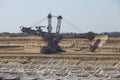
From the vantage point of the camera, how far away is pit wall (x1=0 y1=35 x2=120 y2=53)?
61.2m

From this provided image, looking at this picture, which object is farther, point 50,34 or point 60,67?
point 50,34

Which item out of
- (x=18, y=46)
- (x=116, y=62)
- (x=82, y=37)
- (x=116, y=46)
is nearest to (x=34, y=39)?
(x=18, y=46)

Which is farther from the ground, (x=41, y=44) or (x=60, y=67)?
(x=41, y=44)

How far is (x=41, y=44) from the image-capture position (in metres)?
65.9

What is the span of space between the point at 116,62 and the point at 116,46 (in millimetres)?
15791

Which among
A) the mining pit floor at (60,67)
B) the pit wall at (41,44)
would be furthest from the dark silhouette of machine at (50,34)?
the mining pit floor at (60,67)

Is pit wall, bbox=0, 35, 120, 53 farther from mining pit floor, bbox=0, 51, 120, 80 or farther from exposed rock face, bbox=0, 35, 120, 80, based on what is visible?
mining pit floor, bbox=0, 51, 120, 80

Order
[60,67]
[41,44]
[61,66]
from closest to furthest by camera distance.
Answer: [60,67], [61,66], [41,44]

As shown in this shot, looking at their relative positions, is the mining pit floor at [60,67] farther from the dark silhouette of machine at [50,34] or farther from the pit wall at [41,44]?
the pit wall at [41,44]

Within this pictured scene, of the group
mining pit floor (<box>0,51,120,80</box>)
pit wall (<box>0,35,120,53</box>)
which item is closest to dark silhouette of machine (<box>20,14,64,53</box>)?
pit wall (<box>0,35,120,53</box>)

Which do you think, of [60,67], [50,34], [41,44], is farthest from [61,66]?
[41,44]

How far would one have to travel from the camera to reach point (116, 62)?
4375 cm

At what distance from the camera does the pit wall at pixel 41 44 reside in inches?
2408

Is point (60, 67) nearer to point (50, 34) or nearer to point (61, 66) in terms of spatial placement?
point (61, 66)
